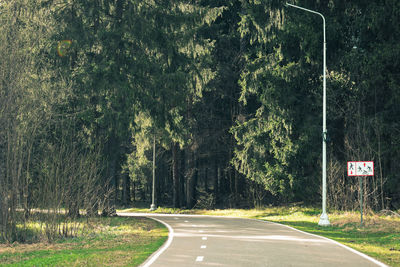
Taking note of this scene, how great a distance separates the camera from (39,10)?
2998cm

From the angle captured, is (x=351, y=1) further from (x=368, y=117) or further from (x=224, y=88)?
(x=224, y=88)

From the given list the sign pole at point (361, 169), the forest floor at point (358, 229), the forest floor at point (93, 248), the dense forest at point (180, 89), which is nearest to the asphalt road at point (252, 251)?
the forest floor at point (93, 248)

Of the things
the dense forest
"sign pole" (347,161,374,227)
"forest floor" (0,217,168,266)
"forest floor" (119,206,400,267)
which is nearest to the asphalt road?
"forest floor" (0,217,168,266)

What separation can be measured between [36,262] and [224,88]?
107 ft

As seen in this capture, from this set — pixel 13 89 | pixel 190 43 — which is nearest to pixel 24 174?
pixel 13 89

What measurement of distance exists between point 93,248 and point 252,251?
5.00 metres

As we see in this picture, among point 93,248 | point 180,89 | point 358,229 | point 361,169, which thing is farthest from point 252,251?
point 180,89

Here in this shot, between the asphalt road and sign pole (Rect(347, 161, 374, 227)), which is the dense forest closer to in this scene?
sign pole (Rect(347, 161, 374, 227))

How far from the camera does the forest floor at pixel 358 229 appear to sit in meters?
16.4

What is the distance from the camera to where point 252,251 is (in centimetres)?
1528

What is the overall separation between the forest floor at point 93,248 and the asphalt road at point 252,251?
0.67 meters

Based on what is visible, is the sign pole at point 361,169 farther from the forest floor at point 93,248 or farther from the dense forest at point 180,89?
the forest floor at point 93,248

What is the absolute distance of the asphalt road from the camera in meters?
13.1

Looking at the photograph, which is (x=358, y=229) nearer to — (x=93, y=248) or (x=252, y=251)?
(x=252, y=251)
